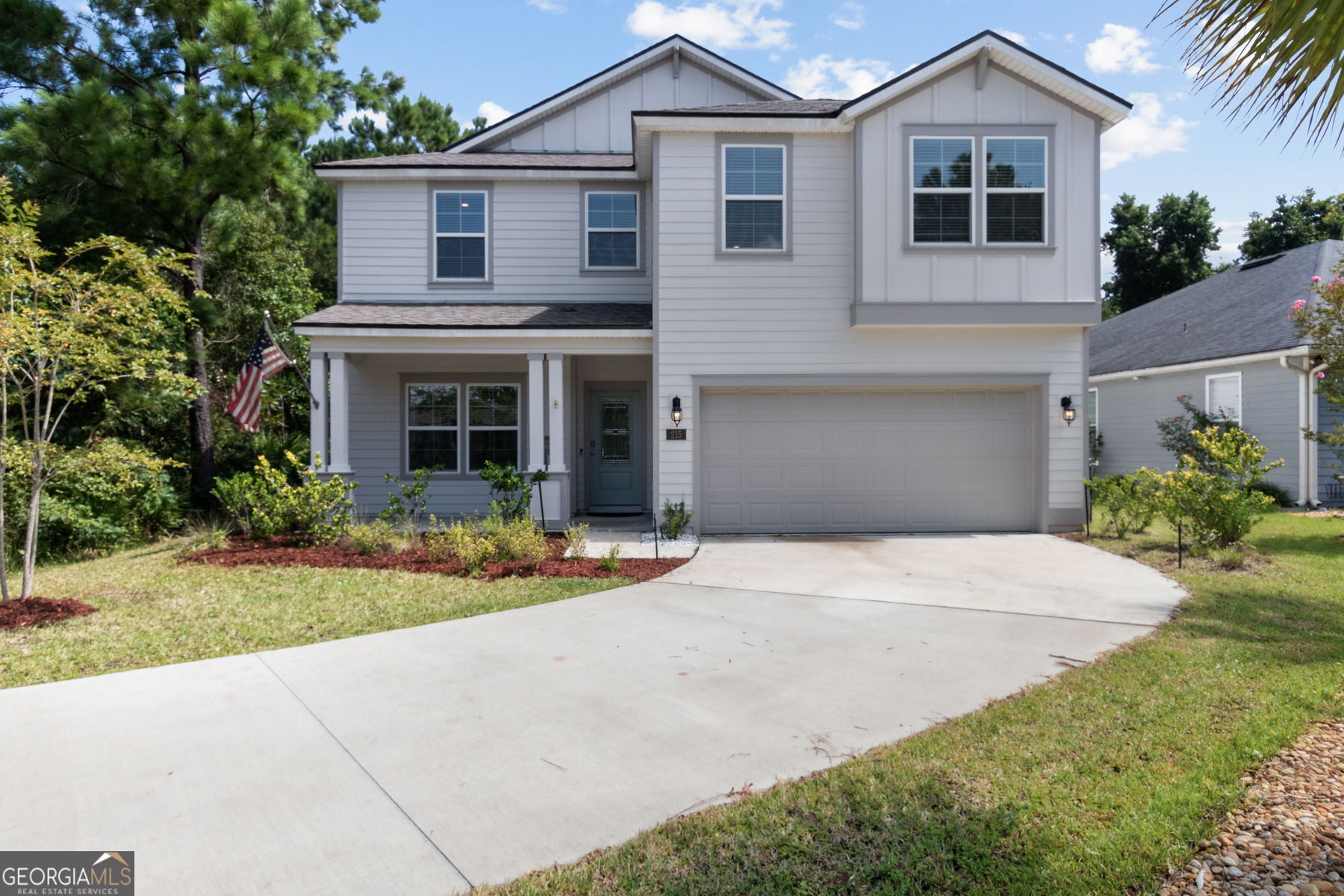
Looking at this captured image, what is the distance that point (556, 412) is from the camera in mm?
10844

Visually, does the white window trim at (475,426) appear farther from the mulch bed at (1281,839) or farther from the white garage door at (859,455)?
the mulch bed at (1281,839)

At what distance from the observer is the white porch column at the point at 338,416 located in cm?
1044

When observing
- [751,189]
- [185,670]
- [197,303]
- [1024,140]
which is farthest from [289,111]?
[1024,140]

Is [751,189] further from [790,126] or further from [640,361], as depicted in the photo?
[640,361]

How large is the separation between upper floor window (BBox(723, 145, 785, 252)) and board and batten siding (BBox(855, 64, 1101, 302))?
116 cm

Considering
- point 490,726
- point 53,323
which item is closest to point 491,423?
point 53,323

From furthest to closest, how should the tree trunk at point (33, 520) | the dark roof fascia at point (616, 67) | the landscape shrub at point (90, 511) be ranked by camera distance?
the dark roof fascia at point (616, 67) < the landscape shrub at point (90, 511) < the tree trunk at point (33, 520)

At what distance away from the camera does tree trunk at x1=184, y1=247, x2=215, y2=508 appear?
12.3m

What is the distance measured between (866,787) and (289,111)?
1324 cm

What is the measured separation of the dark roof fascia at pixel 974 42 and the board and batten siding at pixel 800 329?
88cm

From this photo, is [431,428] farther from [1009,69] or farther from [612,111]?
[1009,69]

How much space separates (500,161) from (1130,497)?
11.2 metres

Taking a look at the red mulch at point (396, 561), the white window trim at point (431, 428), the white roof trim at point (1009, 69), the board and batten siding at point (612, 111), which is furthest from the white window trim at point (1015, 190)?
the white window trim at point (431, 428)

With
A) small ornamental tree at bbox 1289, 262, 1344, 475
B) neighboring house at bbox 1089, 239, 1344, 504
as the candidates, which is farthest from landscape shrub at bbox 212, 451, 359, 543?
neighboring house at bbox 1089, 239, 1344, 504
